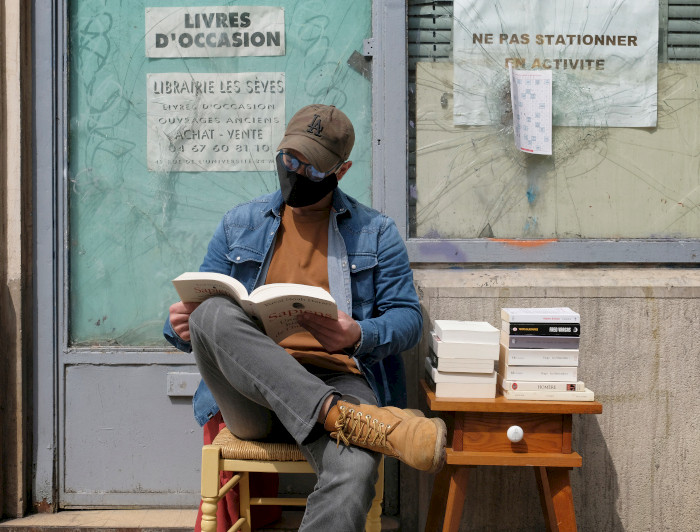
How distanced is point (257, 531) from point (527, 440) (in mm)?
1236

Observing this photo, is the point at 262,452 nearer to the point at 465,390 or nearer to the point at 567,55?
the point at 465,390

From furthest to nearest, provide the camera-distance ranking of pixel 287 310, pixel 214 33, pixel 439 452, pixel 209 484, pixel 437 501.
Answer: pixel 214 33 < pixel 437 501 < pixel 209 484 < pixel 287 310 < pixel 439 452

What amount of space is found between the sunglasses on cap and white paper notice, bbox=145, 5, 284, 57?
92 centimetres

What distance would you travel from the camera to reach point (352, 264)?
293 centimetres

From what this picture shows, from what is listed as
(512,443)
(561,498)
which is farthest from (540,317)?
(561,498)

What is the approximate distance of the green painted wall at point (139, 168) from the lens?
11.5 ft

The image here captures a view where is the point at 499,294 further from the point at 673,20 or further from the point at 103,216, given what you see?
the point at 103,216

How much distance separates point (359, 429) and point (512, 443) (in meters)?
0.69

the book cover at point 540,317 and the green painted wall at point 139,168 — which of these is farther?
the green painted wall at point 139,168

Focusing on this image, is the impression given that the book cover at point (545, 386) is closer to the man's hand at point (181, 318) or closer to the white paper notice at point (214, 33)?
the man's hand at point (181, 318)

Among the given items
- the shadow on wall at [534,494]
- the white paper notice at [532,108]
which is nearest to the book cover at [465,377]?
the shadow on wall at [534,494]

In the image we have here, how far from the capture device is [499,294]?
3301mm

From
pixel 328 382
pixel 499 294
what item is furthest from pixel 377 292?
pixel 499 294

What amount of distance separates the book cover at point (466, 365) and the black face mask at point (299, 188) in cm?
73
